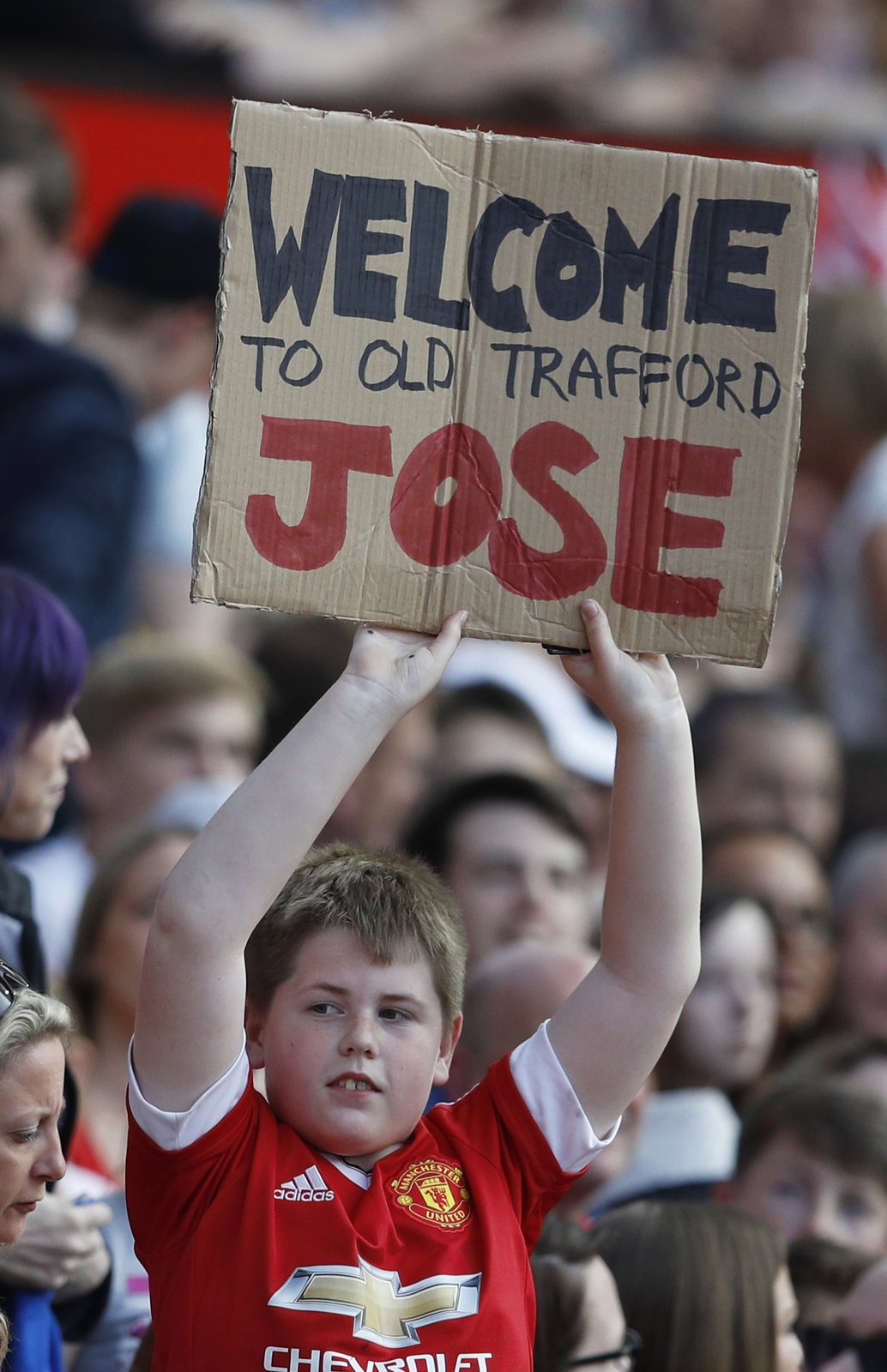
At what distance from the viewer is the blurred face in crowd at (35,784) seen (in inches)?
105

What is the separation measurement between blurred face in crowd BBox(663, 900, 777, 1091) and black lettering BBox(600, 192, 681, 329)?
2.33 m

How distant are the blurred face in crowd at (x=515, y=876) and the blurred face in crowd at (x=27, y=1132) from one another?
2.19 metres

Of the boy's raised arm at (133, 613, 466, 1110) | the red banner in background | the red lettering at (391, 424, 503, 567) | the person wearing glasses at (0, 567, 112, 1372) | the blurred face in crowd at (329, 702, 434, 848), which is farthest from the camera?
the red banner in background

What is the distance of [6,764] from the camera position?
268cm

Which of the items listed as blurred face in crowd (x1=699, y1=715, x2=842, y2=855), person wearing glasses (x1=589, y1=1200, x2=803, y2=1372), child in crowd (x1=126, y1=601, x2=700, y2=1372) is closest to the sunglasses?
person wearing glasses (x1=589, y1=1200, x2=803, y2=1372)

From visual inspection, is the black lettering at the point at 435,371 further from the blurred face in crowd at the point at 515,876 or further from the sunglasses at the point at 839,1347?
the blurred face in crowd at the point at 515,876

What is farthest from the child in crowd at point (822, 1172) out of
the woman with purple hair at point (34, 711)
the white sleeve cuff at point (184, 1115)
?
the white sleeve cuff at point (184, 1115)

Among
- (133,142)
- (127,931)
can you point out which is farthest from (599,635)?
(133,142)

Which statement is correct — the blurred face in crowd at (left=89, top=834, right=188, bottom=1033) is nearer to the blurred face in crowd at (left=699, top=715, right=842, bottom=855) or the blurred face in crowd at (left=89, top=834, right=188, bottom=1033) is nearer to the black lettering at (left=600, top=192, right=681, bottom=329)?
the black lettering at (left=600, top=192, right=681, bottom=329)

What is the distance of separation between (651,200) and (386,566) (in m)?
0.54

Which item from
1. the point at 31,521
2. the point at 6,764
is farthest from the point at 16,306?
the point at 6,764

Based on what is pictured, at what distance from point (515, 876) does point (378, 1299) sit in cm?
243

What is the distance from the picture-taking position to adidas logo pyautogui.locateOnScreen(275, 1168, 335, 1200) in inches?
84.2

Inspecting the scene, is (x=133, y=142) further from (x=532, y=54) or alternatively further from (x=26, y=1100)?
(x=26, y=1100)
